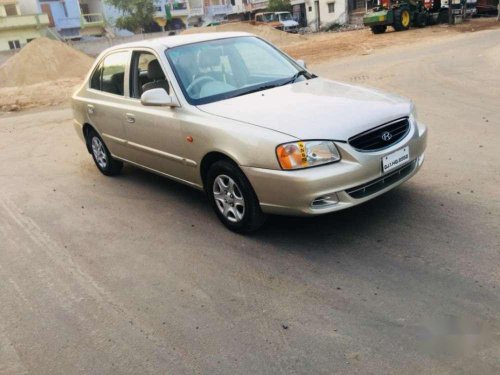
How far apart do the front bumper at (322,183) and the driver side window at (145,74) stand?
166 centimetres

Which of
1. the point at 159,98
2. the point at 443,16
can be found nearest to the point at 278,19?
A: the point at 443,16

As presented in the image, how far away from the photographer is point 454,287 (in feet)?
10.8

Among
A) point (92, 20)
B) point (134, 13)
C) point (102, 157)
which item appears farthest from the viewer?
point (92, 20)

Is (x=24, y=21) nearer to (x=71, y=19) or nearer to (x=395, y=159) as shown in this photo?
(x=71, y=19)

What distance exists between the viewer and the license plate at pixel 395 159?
13.0 feet

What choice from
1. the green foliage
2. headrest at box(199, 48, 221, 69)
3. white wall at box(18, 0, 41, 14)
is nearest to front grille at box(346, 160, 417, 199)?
headrest at box(199, 48, 221, 69)

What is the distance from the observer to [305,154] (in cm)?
373

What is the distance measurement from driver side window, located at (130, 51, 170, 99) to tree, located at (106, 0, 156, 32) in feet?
168

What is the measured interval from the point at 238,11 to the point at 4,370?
67204mm

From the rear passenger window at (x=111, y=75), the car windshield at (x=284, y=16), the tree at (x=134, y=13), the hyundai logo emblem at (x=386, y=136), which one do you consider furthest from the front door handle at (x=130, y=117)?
the tree at (x=134, y=13)

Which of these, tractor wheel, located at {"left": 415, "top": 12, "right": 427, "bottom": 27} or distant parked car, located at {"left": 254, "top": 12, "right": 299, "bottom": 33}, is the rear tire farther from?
distant parked car, located at {"left": 254, "top": 12, "right": 299, "bottom": 33}

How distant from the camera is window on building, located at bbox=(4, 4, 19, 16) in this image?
4725cm

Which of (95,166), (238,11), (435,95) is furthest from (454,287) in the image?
(238,11)

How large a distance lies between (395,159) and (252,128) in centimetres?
120
